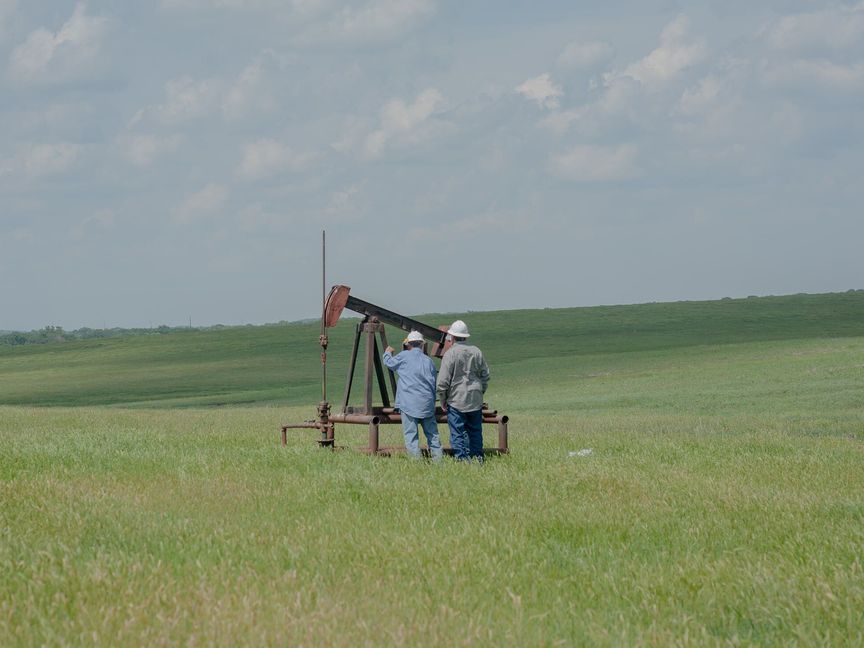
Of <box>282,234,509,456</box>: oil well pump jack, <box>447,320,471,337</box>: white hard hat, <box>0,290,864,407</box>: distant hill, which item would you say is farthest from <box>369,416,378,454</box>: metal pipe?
<box>0,290,864,407</box>: distant hill

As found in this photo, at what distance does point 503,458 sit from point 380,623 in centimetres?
917

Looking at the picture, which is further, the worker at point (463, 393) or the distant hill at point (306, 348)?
the distant hill at point (306, 348)

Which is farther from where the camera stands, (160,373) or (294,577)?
→ (160,373)

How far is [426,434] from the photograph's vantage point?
15.4 meters

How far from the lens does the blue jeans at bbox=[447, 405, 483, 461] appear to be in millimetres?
15289

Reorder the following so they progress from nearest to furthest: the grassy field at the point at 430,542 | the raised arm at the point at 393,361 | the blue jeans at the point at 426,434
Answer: the grassy field at the point at 430,542
the blue jeans at the point at 426,434
the raised arm at the point at 393,361

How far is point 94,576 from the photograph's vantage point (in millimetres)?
7145

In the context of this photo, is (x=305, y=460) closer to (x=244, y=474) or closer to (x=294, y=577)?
(x=244, y=474)

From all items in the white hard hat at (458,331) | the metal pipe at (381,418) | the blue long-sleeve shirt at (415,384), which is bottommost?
the metal pipe at (381,418)

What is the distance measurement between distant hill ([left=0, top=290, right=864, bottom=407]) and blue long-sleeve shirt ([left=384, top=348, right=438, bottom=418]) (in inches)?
1268

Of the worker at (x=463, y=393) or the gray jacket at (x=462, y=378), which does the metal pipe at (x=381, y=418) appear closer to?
the worker at (x=463, y=393)

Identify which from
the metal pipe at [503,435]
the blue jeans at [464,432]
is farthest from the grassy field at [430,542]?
the metal pipe at [503,435]

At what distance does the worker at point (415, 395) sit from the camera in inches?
611

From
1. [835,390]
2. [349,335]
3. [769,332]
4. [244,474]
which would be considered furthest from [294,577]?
[349,335]
